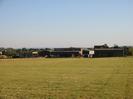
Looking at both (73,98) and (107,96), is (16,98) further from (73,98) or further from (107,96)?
(107,96)

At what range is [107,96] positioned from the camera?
16.8 metres

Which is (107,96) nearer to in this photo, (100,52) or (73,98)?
(73,98)

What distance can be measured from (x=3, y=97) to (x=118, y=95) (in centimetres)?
611

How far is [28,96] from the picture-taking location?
56.2 feet

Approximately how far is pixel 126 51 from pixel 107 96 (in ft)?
461

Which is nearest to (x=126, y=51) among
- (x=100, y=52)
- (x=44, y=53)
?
(x=100, y=52)

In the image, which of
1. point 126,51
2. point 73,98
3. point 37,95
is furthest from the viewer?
point 126,51

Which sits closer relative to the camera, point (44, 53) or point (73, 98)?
point (73, 98)

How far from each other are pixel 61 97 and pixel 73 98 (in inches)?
27.0

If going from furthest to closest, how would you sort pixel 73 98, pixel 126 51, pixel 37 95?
pixel 126 51, pixel 37 95, pixel 73 98

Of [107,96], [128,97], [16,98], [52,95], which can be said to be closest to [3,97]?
[16,98]

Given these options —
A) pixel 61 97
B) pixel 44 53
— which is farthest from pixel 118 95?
pixel 44 53

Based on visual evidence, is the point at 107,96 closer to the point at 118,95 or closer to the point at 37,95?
the point at 118,95

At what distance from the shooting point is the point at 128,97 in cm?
1644
